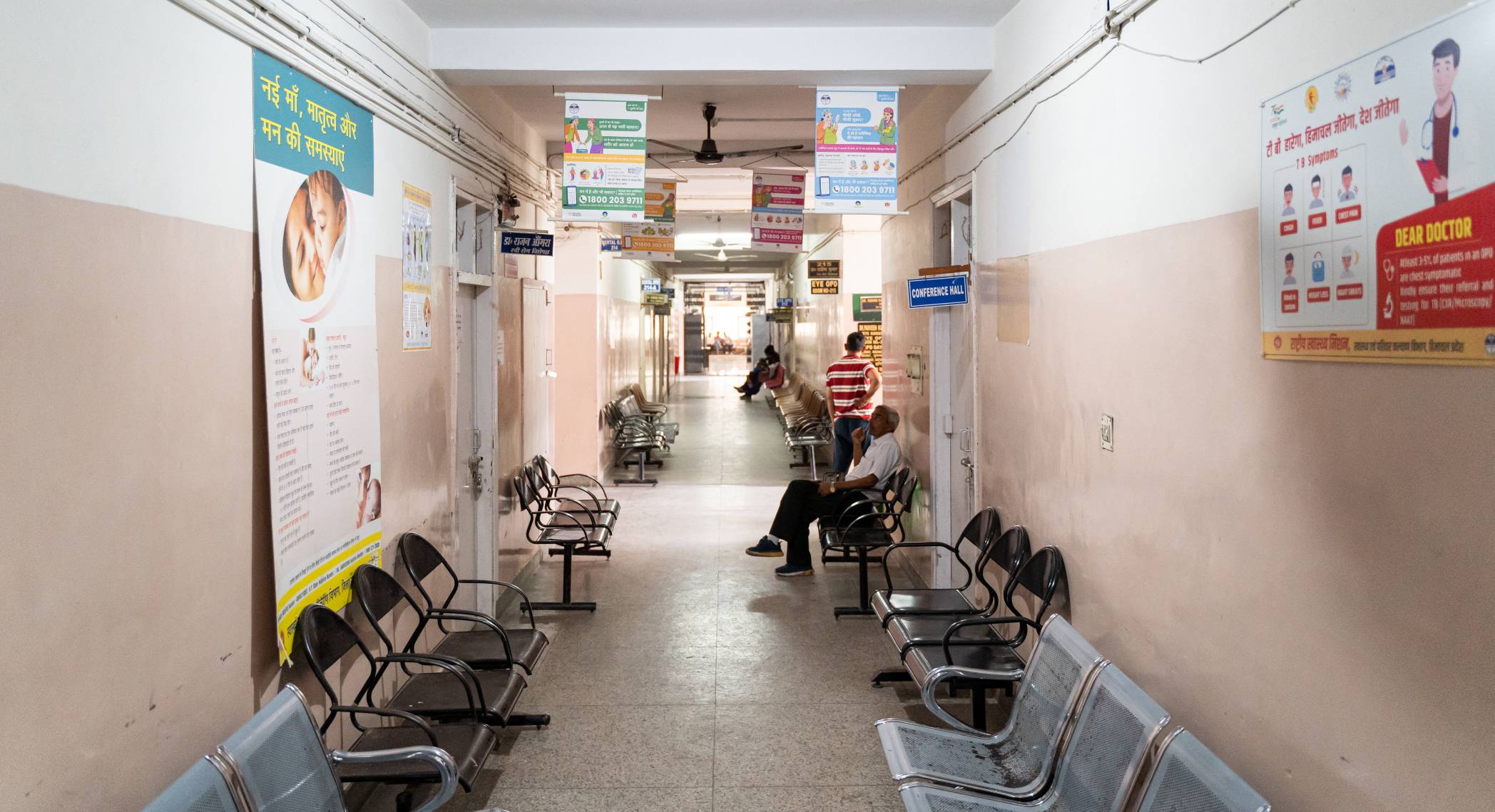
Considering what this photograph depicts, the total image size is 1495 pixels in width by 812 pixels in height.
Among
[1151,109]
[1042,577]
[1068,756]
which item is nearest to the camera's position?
[1068,756]

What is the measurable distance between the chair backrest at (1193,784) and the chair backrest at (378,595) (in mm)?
2594

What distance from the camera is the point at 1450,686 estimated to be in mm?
1758

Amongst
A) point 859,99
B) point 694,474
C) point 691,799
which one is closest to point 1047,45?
point 859,99

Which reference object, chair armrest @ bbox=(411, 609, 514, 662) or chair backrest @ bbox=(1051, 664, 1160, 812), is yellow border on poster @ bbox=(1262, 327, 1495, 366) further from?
chair armrest @ bbox=(411, 609, 514, 662)

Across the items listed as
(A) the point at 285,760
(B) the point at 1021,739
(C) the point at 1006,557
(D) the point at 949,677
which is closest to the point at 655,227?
(C) the point at 1006,557

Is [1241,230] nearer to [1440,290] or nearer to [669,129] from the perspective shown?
[1440,290]

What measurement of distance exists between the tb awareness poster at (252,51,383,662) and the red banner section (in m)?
2.86

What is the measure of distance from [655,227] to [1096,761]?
756 centimetres

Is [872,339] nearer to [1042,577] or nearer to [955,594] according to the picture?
[955,594]

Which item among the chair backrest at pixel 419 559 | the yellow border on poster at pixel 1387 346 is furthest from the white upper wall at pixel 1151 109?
the chair backrest at pixel 419 559

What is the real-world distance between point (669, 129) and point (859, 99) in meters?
3.32

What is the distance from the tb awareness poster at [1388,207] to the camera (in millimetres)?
1692

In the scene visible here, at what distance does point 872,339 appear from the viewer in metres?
→ 10.9

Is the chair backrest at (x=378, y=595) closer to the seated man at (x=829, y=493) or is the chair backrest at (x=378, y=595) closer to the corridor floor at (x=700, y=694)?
the corridor floor at (x=700, y=694)
